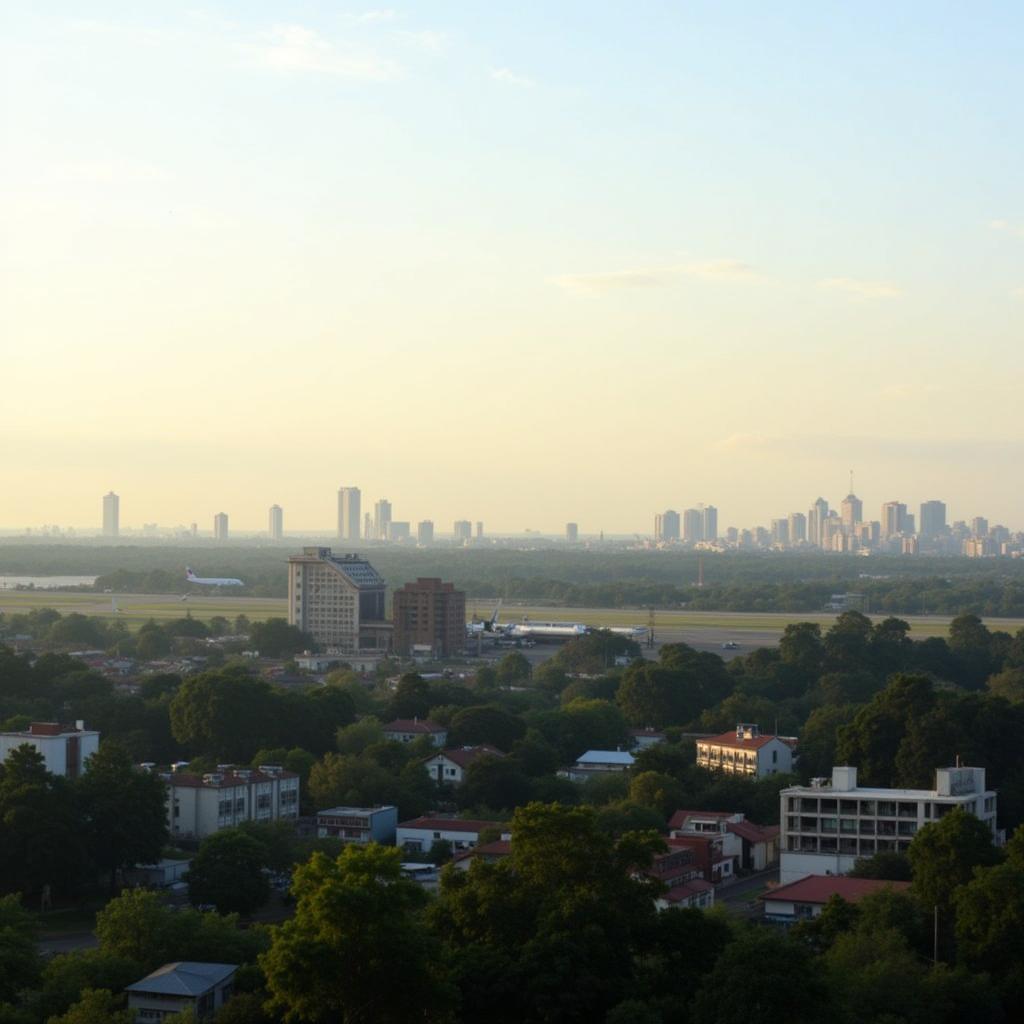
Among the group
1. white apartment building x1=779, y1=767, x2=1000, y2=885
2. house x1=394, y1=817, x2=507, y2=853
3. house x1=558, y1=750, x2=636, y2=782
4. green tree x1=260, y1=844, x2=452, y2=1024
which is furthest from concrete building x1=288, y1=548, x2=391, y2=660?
green tree x1=260, y1=844, x2=452, y2=1024

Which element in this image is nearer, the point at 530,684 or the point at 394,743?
the point at 394,743

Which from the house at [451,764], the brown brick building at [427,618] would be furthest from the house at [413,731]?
the brown brick building at [427,618]

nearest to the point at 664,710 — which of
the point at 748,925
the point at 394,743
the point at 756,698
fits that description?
the point at 756,698

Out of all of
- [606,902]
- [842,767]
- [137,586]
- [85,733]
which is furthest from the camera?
[137,586]

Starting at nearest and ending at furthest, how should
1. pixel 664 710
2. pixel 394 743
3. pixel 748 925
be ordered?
pixel 748 925 < pixel 394 743 < pixel 664 710

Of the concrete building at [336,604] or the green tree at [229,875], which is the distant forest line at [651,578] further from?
the green tree at [229,875]

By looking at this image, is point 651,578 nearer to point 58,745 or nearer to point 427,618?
point 427,618

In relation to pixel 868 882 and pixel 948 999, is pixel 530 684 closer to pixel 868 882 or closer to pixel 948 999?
pixel 868 882

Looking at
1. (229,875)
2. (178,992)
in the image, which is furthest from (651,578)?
(178,992)
